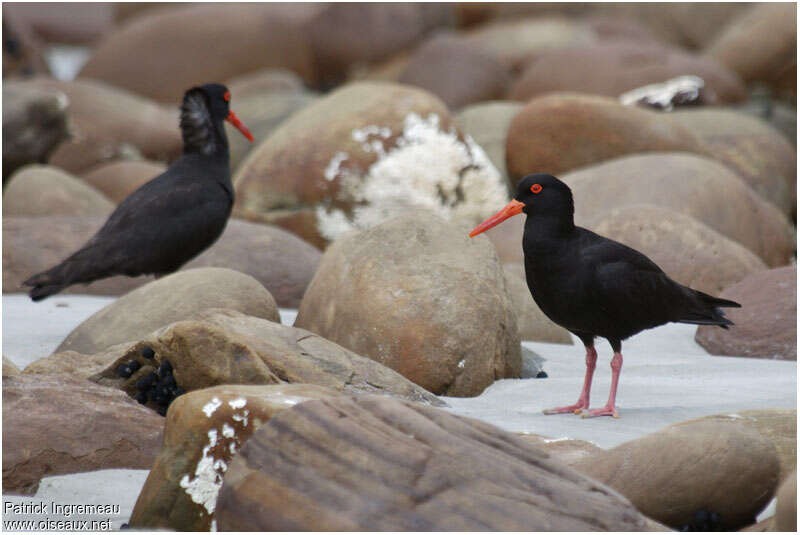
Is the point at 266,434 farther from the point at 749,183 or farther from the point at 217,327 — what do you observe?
the point at 749,183

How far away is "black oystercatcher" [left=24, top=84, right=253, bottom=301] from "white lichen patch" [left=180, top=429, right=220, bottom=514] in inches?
119

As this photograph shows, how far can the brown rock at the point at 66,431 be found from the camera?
12.2 ft

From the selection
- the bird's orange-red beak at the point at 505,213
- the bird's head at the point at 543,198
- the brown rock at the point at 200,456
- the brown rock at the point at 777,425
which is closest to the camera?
the brown rock at the point at 200,456

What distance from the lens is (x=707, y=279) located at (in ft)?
22.1

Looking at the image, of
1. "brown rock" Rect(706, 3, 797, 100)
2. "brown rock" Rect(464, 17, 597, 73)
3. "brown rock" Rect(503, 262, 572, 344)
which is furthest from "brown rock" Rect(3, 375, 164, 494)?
A: "brown rock" Rect(706, 3, 797, 100)

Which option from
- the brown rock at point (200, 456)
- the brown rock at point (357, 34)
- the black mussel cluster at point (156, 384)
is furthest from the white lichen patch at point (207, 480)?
the brown rock at point (357, 34)

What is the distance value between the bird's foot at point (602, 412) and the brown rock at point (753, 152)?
5.70 m

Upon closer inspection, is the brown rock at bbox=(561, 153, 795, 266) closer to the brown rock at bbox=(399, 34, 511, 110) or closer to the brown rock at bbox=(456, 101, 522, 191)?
the brown rock at bbox=(456, 101, 522, 191)

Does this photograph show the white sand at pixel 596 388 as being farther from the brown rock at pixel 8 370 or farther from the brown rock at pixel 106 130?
the brown rock at pixel 106 130

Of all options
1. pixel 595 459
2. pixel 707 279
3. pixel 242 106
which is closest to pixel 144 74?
pixel 242 106

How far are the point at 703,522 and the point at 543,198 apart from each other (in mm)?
1722

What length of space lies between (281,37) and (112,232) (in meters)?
10.2

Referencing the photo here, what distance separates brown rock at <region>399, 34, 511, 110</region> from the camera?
1374 cm

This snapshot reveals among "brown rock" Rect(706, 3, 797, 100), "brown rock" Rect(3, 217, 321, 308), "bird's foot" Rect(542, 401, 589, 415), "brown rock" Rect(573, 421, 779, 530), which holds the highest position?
"brown rock" Rect(706, 3, 797, 100)
